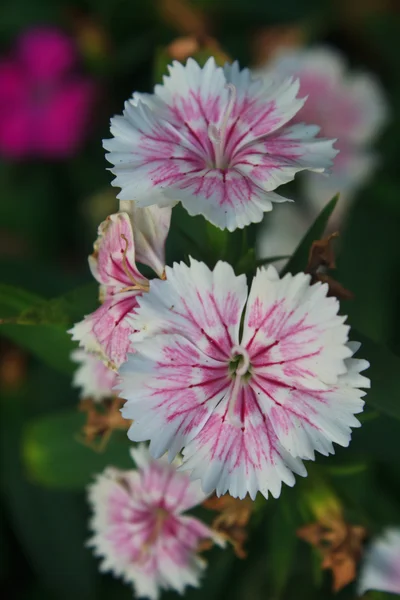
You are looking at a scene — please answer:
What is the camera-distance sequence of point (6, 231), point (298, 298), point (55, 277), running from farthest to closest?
1. point (6, 231)
2. point (55, 277)
3. point (298, 298)

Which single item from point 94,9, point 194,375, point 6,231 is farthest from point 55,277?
point 194,375

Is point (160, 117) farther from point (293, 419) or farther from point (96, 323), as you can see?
point (293, 419)

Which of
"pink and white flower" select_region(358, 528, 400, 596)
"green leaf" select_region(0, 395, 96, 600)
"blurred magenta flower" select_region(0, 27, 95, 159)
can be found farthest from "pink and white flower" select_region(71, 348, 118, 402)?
"blurred magenta flower" select_region(0, 27, 95, 159)

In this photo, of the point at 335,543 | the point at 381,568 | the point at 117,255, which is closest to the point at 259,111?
the point at 117,255

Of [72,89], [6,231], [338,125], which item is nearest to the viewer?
[338,125]

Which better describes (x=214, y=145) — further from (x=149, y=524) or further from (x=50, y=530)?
(x=50, y=530)

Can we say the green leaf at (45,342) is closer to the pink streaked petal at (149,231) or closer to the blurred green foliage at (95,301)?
the blurred green foliage at (95,301)

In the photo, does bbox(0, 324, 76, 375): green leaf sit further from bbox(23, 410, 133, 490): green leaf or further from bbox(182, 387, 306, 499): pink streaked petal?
bbox(182, 387, 306, 499): pink streaked petal
